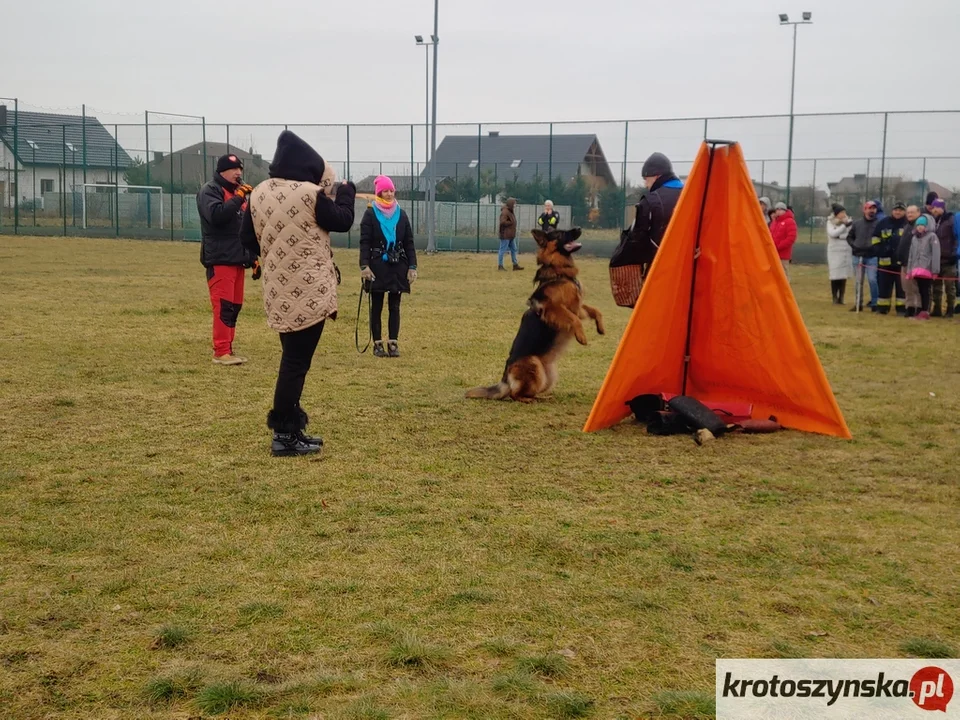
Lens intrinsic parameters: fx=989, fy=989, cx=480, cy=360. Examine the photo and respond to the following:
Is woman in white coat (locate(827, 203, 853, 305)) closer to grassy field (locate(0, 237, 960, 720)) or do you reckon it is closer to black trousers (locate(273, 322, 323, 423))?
grassy field (locate(0, 237, 960, 720))

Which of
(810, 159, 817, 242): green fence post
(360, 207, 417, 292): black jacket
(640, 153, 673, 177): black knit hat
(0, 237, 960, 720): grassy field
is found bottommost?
(0, 237, 960, 720): grassy field

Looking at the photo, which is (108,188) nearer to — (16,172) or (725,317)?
(16,172)

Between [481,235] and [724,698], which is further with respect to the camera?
[481,235]

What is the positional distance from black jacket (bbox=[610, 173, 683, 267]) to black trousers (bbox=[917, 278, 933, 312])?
945 centimetres

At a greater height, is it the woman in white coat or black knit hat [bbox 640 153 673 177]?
black knit hat [bbox 640 153 673 177]

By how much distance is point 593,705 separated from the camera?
298cm

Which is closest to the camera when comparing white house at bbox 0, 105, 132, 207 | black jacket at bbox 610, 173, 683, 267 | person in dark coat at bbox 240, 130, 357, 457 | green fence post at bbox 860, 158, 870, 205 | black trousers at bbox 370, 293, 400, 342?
person in dark coat at bbox 240, 130, 357, 457

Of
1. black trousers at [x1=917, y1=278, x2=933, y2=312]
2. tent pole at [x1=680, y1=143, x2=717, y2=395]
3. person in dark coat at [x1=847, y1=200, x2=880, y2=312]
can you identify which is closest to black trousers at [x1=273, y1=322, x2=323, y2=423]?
tent pole at [x1=680, y1=143, x2=717, y2=395]

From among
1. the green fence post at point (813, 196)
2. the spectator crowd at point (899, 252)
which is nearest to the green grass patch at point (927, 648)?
the spectator crowd at point (899, 252)

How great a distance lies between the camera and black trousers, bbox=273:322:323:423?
595 cm

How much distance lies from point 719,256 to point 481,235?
2542 cm

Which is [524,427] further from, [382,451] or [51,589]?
[51,589]

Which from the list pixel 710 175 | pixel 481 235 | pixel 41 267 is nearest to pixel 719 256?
pixel 710 175

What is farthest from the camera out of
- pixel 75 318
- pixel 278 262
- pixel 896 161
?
pixel 896 161
